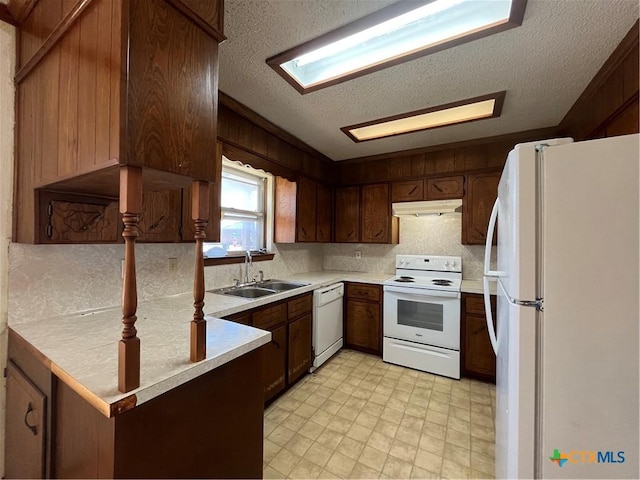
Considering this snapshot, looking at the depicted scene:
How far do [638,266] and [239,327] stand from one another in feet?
4.88

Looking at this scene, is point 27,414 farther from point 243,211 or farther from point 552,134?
point 552,134

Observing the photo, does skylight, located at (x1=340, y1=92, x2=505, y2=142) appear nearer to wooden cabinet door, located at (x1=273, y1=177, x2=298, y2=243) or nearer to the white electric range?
wooden cabinet door, located at (x1=273, y1=177, x2=298, y2=243)

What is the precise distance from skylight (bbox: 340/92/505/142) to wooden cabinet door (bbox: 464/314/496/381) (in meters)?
1.91

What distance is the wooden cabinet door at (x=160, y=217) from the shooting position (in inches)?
65.0

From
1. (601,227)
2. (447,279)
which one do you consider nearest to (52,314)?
(601,227)

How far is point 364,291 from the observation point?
3229mm

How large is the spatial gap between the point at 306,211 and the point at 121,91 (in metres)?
2.53

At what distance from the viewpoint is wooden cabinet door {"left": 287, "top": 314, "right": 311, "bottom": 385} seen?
243cm

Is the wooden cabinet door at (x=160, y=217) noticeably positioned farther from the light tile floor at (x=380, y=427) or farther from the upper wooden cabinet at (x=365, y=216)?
the upper wooden cabinet at (x=365, y=216)

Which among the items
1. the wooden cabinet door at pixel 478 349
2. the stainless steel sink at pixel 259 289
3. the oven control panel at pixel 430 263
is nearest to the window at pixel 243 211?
the stainless steel sink at pixel 259 289

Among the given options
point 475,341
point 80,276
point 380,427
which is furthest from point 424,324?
point 80,276

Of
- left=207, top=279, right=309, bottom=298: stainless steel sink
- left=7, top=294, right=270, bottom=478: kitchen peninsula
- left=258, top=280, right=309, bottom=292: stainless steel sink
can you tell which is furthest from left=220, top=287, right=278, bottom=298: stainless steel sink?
left=7, top=294, right=270, bottom=478: kitchen peninsula

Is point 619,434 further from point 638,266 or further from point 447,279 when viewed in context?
point 447,279

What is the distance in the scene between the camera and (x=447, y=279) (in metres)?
3.24
